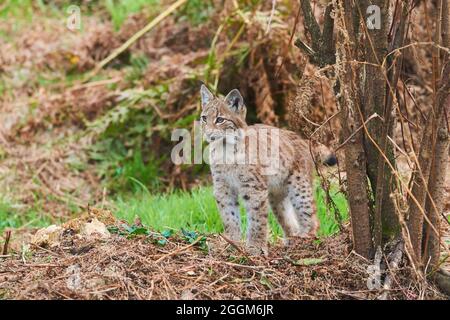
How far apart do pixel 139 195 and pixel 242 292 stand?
4510 millimetres

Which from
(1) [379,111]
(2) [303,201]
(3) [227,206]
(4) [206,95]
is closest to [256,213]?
(3) [227,206]

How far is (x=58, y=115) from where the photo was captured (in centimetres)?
1010

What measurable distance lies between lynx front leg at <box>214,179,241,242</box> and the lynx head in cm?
38

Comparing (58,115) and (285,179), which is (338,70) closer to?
(285,179)

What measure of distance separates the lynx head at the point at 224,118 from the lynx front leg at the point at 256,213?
1.45 feet

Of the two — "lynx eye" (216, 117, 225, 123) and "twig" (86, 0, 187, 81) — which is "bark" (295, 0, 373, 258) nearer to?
"lynx eye" (216, 117, 225, 123)

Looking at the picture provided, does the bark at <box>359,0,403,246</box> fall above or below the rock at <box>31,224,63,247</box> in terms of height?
above

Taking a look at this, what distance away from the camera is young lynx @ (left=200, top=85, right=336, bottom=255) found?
236 inches

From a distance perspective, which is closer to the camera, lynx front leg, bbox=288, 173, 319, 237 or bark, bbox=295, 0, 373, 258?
bark, bbox=295, 0, 373, 258

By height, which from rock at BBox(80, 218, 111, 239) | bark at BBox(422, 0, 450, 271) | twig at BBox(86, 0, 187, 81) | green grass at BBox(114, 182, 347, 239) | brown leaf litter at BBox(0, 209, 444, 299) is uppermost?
twig at BBox(86, 0, 187, 81)

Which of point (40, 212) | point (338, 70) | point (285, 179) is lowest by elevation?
point (40, 212)

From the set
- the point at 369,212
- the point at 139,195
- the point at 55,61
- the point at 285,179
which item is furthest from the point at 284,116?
the point at 369,212

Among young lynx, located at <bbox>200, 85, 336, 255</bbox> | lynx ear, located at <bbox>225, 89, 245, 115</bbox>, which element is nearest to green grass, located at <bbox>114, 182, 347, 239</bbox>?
young lynx, located at <bbox>200, 85, 336, 255</bbox>

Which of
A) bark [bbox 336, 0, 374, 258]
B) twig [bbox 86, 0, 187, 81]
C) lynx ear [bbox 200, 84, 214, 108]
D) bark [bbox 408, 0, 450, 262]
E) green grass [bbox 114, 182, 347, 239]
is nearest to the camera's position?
bark [bbox 408, 0, 450, 262]
